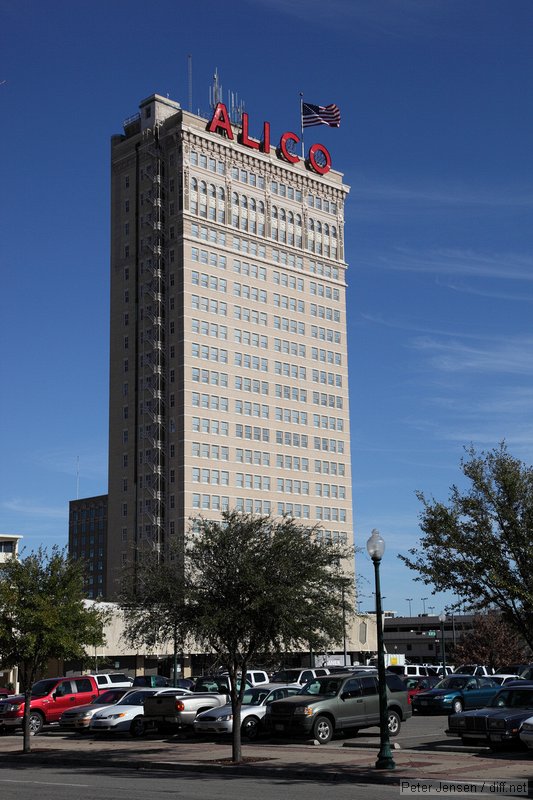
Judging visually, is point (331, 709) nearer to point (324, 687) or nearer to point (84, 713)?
point (324, 687)

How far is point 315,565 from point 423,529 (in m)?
4.69

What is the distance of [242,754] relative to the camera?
1161 inches

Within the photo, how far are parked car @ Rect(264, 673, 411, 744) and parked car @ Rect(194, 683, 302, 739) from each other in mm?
656

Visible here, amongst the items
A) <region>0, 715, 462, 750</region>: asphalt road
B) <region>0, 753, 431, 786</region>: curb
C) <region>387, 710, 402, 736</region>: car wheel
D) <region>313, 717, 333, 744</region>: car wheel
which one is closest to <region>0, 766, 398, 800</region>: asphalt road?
<region>0, 753, 431, 786</region>: curb

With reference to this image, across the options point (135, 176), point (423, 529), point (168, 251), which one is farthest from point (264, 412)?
point (423, 529)

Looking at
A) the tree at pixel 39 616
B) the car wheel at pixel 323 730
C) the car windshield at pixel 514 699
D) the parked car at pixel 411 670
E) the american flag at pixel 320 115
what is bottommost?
the car wheel at pixel 323 730

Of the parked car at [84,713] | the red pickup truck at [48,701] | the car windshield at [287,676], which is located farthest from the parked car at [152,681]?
the parked car at [84,713]

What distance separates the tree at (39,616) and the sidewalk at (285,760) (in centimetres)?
288

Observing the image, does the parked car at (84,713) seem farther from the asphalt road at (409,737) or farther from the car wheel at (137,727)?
the car wheel at (137,727)

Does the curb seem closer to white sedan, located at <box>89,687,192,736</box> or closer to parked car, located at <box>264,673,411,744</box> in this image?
parked car, located at <box>264,673,411,744</box>

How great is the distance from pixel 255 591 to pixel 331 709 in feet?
23.6

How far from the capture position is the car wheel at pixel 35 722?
41156 millimetres

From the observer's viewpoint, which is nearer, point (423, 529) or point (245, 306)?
point (423, 529)

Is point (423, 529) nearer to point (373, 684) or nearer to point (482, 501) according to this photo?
point (482, 501)
